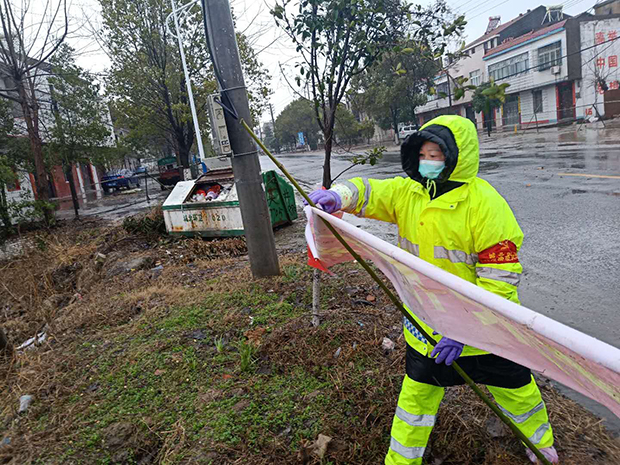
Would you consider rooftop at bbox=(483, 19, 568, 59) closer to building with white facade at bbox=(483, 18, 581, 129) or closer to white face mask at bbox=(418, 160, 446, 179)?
building with white facade at bbox=(483, 18, 581, 129)

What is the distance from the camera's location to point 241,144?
174 inches

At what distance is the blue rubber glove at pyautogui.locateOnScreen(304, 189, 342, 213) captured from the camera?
2086 millimetres

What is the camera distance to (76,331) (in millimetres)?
3982

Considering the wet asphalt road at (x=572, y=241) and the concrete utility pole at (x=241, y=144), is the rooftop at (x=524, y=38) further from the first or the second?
the concrete utility pole at (x=241, y=144)

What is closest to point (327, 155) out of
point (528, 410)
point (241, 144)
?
point (241, 144)

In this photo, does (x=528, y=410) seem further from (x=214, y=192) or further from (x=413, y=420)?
(x=214, y=192)

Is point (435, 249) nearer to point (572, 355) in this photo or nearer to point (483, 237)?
point (483, 237)

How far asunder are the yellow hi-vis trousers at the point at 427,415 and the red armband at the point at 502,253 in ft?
2.01

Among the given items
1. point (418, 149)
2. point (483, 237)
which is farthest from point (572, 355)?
point (418, 149)

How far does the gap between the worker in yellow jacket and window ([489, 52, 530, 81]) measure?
1406 inches

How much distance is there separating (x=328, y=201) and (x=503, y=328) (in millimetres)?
1025

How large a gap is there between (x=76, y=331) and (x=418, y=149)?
3542 millimetres

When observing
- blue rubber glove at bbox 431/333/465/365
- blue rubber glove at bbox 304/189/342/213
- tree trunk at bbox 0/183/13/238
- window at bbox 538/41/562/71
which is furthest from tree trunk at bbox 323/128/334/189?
window at bbox 538/41/562/71

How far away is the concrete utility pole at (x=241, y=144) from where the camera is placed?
4.25m
